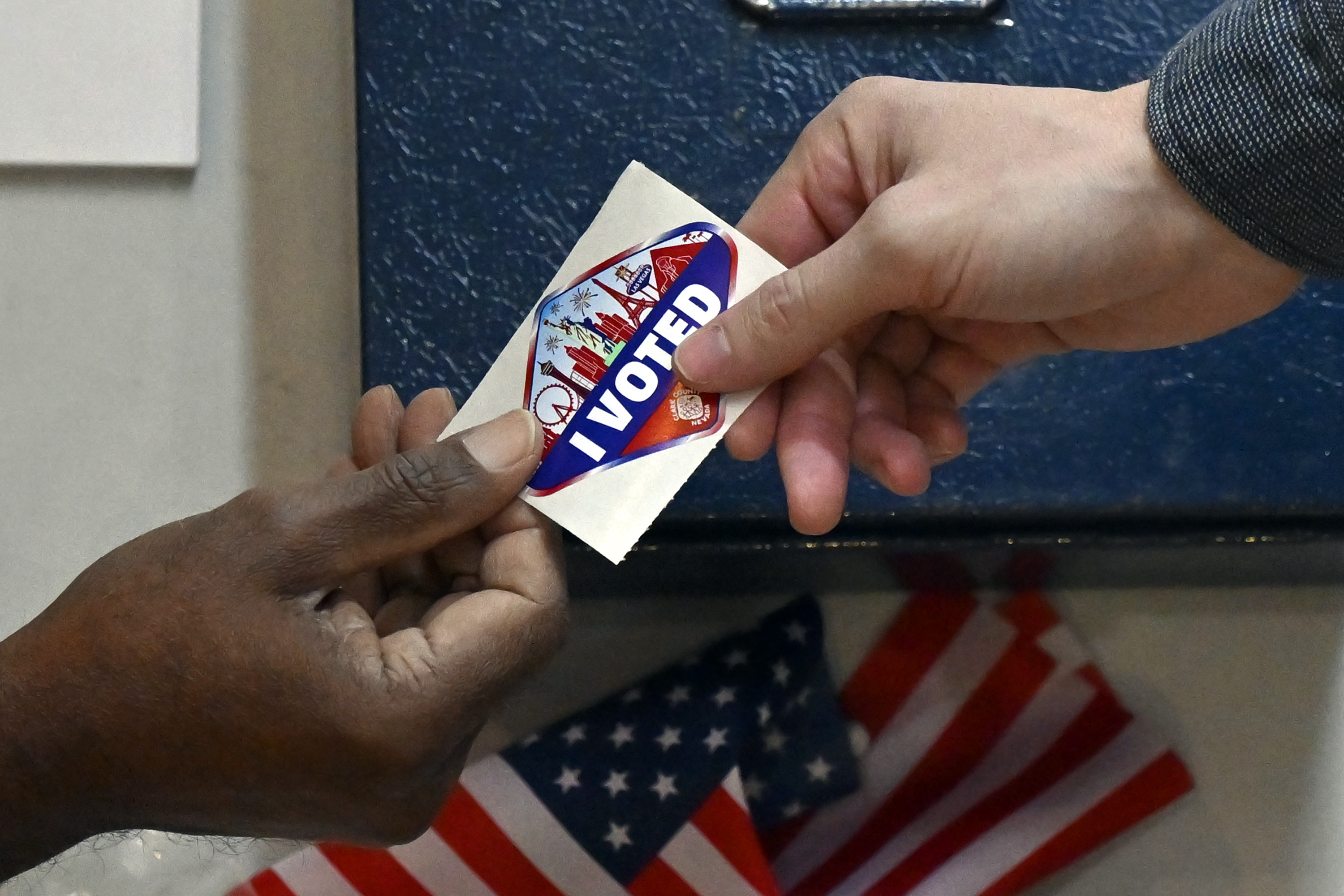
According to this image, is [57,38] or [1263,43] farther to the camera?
[57,38]

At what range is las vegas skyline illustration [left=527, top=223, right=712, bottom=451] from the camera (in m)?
0.61

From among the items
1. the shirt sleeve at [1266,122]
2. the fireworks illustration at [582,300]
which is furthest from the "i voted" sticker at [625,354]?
the shirt sleeve at [1266,122]

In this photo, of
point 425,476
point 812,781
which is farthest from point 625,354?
point 812,781

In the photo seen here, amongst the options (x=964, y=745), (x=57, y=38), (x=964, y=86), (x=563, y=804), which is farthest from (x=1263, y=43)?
(x=57, y=38)

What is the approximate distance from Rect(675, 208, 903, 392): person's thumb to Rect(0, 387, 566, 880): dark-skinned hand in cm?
11

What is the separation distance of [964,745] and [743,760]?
0.16 metres

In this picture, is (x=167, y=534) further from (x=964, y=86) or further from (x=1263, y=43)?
Answer: (x=1263, y=43)

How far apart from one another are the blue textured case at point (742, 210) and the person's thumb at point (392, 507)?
136mm

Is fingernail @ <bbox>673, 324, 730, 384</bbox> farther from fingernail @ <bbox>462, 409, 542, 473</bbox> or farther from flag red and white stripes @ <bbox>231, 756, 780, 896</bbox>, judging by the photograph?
flag red and white stripes @ <bbox>231, 756, 780, 896</bbox>

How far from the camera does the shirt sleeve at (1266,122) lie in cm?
52

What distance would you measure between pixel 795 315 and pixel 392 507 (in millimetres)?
223

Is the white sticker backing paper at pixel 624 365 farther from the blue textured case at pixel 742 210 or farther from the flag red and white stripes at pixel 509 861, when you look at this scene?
the flag red and white stripes at pixel 509 861

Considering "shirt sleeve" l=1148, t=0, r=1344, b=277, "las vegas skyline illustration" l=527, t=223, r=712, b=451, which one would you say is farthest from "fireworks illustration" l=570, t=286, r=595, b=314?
"shirt sleeve" l=1148, t=0, r=1344, b=277

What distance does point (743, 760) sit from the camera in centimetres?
80
